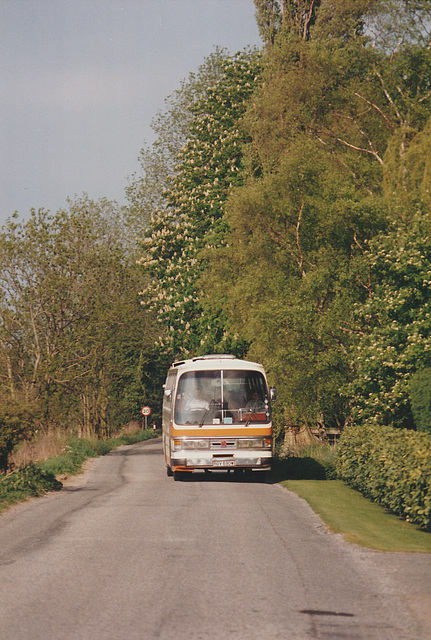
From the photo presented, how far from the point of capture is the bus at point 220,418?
2025 cm

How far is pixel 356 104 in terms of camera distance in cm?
3244

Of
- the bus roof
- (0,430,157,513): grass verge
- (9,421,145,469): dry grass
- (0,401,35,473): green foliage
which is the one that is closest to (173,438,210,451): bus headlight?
the bus roof

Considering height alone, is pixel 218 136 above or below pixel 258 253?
above

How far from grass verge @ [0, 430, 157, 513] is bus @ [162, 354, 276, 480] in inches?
123

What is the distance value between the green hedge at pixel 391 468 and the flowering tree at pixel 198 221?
16.4m

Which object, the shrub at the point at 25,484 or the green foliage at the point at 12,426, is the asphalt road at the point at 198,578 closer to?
the shrub at the point at 25,484

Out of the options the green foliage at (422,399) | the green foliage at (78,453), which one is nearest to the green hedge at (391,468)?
the green foliage at (422,399)

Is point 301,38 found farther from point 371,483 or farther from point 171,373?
point 371,483

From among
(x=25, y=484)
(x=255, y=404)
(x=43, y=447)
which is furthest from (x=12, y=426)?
(x=43, y=447)

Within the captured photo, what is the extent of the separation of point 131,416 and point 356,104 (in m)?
36.2

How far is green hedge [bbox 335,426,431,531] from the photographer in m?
12.1

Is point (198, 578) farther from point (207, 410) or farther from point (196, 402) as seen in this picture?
point (196, 402)

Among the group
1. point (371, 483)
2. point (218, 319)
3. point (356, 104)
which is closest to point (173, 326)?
point (218, 319)

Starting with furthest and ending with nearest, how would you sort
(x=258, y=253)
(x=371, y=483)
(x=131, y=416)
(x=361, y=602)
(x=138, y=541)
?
(x=131, y=416)
(x=258, y=253)
(x=371, y=483)
(x=138, y=541)
(x=361, y=602)
